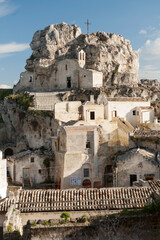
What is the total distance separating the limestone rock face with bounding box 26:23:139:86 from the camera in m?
57.8

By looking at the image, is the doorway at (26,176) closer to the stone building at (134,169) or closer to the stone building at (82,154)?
the stone building at (82,154)

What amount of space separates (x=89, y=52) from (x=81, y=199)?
42.4 m

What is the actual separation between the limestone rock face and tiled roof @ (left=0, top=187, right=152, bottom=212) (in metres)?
36.8

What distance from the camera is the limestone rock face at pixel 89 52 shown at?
57.8 m

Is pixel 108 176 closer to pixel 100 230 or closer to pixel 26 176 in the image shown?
pixel 26 176

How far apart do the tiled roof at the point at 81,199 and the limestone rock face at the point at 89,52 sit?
121ft

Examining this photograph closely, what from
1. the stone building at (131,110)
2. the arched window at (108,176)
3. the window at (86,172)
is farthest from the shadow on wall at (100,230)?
the stone building at (131,110)

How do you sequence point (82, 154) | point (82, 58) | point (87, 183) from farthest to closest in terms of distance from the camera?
point (82, 58)
point (87, 183)
point (82, 154)

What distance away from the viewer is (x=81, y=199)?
68.9 feet

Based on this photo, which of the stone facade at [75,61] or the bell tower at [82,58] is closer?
the stone facade at [75,61]

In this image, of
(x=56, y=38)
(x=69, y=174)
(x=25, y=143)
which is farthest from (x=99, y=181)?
(x=56, y=38)

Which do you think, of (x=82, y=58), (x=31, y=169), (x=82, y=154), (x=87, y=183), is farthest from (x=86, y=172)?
(x=82, y=58)

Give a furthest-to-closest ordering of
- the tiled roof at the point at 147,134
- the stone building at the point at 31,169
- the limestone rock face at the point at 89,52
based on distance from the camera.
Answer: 1. the limestone rock face at the point at 89,52
2. the stone building at the point at 31,169
3. the tiled roof at the point at 147,134

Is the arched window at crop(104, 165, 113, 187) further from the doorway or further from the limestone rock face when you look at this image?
the limestone rock face
